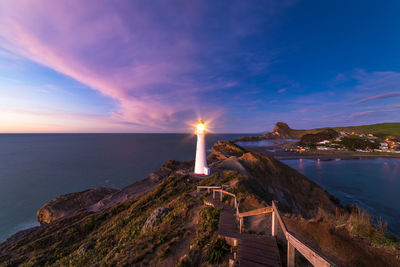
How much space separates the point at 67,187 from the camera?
118ft

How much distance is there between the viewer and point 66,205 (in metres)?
22.6

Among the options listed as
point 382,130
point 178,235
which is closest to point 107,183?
point 178,235

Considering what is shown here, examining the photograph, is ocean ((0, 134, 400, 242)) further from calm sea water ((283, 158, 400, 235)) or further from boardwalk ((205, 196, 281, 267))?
boardwalk ((205, 196, 281, 267))

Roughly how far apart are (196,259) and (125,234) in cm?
786

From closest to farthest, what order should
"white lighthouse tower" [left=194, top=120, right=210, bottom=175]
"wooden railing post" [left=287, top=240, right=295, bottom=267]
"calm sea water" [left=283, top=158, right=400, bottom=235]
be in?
"wooden railing post" [left=287, top=240, right=295, bottom=267] < "white lighthouse tower" [left=194, top=120, right=210, bottom=175] < "calm sea water" [left=283, top=158, right=400, bottom=235]

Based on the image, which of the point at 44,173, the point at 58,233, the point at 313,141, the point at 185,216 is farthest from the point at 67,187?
the point at 313,141

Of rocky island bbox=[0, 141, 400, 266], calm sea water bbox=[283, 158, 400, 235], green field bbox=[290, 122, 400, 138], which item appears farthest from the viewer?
green field bbox=[290, 122, 400, 138]

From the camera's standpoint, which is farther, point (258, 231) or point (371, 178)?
point (371, 178)

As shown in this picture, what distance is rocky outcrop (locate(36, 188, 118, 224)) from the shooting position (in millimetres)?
21234

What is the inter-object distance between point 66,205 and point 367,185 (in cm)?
5963

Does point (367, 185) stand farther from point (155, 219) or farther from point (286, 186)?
point (155, 219)

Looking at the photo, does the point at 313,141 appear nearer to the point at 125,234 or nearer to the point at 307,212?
the point at 307,212

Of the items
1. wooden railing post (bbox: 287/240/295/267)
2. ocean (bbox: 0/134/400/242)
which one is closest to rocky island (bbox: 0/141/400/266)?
wooden railing post (bbox: 287/240/295/267)

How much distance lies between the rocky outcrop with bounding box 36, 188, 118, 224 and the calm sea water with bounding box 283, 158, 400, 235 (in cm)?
4215
